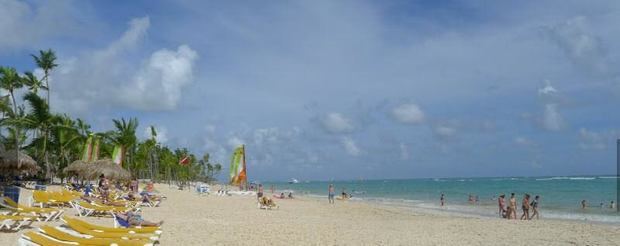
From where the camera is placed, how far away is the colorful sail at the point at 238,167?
90.3ft

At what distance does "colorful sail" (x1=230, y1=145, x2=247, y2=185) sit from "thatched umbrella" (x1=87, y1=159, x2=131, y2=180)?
17.8 feet

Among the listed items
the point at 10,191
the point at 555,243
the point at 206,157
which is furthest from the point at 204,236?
the point at 206,157

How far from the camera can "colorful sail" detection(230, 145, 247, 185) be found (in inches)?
1083

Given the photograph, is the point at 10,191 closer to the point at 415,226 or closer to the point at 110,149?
the point at 415,226

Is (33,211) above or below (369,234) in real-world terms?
above

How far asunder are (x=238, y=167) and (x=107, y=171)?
6.54m

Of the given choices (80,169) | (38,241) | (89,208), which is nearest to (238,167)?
(80,169)

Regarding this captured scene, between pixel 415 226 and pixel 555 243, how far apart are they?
14.0 ft

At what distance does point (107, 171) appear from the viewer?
2394cm

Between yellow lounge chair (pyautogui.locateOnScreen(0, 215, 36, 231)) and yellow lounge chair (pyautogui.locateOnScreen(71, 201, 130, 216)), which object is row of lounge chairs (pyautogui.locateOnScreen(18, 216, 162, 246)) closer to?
yellow lounge chair (pyautogui.locateOnScreen(0, 215, 36, 231))

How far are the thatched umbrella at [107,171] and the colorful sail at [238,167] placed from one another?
17.8 ft

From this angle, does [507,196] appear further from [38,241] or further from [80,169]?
[38,241]

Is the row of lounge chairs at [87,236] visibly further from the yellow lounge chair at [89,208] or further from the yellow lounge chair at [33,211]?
the yellow lounge chair at [89,208]

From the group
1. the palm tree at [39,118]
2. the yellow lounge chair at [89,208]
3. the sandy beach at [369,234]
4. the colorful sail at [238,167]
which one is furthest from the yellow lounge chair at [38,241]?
the palm tree at [39,118]
